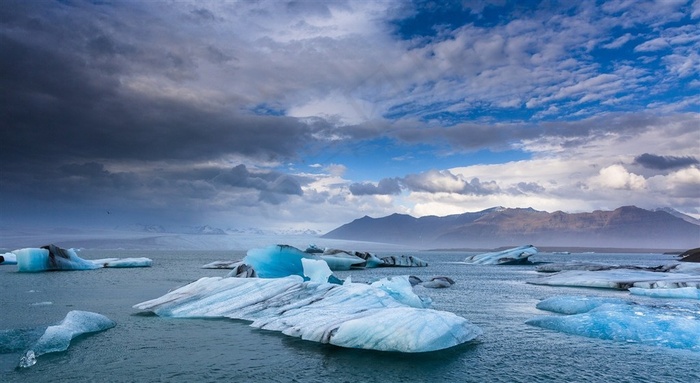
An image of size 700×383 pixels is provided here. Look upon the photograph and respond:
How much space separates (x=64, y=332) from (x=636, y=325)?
1589 cm

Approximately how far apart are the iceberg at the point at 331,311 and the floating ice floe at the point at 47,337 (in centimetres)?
334

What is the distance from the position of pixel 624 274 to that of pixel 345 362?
1169 inches

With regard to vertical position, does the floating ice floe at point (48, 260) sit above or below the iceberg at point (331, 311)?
above

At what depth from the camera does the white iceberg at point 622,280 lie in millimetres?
26578

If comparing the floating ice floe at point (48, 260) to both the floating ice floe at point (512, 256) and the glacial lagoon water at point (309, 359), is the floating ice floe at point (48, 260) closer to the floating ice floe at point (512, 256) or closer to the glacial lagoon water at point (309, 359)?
the glacial lagoon water at point (309, 359)

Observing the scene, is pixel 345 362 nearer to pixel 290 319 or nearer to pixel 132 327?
pixel 290 319

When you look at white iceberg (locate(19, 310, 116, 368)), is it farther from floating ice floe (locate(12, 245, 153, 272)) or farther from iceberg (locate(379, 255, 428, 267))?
iceberg (locate(379, 255, 428, 267))

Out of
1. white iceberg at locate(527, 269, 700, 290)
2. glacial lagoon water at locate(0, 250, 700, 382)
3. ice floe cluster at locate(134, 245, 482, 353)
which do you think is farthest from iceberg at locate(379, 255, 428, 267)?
glacial lagoon water at locate(0, 250, 700, 382)

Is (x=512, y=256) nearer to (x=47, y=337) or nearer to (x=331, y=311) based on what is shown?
(x=331, y=311)

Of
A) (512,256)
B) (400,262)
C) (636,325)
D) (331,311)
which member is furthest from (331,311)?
(512,256)

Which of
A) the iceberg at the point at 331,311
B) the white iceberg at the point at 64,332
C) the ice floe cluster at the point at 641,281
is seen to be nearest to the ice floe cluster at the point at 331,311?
the iceberg at the point at 331,311

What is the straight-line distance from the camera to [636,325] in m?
14.0

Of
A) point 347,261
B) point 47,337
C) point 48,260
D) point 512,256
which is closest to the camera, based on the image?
point 47,337

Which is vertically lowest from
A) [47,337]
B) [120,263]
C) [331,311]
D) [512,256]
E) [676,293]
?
[676,293]
